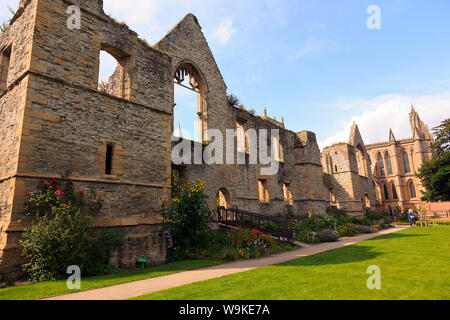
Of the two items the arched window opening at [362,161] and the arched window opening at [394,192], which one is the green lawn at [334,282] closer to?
the arched window opening at [362,161]

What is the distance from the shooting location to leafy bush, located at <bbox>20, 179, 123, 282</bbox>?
21.5 ft

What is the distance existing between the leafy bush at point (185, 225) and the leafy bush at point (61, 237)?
2.21 meters

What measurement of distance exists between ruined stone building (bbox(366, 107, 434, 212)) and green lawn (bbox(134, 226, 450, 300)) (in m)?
44.1

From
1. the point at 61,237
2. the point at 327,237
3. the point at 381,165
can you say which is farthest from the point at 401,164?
the point at 61,237

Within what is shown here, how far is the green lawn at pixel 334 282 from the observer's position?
4.41m

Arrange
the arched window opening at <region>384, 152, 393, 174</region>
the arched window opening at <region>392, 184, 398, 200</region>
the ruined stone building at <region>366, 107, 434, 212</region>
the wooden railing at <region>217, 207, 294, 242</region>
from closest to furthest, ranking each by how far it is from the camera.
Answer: the wooden railing at <region>217, 207, 294, 242</region>
the ruined stone building at <region>366, 107, 434, 212</region>
the arched window opening at <region>392, 184, 398, 200</region>
the arched window opening at <region>384, 152, 393, 174</region>

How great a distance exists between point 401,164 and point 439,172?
21624mm

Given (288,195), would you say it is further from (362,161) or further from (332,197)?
(362,161)

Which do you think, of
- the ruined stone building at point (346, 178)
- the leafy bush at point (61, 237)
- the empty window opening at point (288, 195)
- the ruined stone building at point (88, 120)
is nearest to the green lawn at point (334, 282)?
the leafy bush at point (61, 237)

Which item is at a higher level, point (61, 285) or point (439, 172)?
point (439, 172)

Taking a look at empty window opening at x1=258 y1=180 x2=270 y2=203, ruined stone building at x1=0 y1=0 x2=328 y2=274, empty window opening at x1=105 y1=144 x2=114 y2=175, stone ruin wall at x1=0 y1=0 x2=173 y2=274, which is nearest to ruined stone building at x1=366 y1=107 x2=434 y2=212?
empty window opening at x1=258 y1=180 x2=270 y2=203

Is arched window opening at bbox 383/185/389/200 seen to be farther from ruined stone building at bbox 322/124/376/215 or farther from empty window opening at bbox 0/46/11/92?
empty window opening at bbox 0/46/11/92

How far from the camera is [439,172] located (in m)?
28.2
